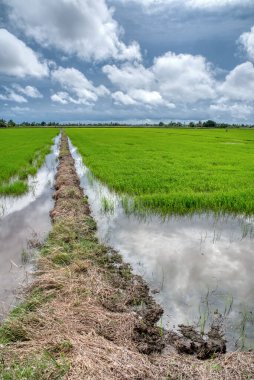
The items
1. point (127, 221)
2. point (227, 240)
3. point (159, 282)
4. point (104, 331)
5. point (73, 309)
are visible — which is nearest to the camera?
point (104, 331)

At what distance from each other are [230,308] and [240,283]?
31.5 inches

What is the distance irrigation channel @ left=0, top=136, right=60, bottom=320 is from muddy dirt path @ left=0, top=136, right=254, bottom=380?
1.20 feet

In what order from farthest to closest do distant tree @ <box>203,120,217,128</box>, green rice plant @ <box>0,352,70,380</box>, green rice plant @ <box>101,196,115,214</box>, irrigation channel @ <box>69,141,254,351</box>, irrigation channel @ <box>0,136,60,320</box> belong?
distant tree @ <box>203,120,217,128</box>, green rice plant @ <box>101,196,115,214</box>, irrigation channel @ <box>0,136,60,320</box>, irrigation channel @ <box>69,141,254,351</box>, green rice plant @ <box>0,352,70,380</box>

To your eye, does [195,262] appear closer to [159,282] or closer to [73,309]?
[159,282]

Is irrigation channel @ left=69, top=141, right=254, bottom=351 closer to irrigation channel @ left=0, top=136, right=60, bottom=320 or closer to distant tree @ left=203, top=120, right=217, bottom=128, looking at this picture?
irrigation channel @ left=0, top=136, right=60, bottom=320

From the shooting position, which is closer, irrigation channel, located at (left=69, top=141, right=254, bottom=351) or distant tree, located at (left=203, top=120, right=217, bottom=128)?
irrigation channel, located at (left=69, top=141, right=254, bottom=351)

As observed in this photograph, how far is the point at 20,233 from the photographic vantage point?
741cm

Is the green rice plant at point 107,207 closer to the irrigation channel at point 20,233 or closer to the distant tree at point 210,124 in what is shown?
the irrigation channel at point 20,233

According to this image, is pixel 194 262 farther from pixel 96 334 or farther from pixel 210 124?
pixel 210 124

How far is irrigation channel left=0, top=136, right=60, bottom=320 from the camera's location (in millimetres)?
4973

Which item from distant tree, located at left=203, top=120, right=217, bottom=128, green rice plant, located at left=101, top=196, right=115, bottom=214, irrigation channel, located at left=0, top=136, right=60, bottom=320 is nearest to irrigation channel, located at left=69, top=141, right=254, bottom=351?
green rice plant, located at left=101, top=196, right=115, bottom=214

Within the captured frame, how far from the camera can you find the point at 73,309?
3918mm

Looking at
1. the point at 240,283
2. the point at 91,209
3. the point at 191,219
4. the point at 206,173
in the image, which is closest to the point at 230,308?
the point at 240,283

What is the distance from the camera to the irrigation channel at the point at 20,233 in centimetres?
497
